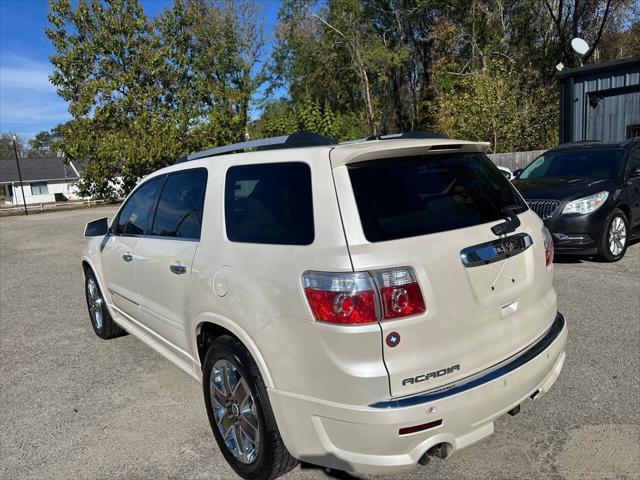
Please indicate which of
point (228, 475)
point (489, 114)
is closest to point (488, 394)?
point (228, 475)

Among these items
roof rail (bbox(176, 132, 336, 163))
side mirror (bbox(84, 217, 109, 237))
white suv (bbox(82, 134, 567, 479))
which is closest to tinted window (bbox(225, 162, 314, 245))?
white suv (bbox(82, 134, 567, 479))

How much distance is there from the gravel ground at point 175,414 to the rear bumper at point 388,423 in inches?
22.3

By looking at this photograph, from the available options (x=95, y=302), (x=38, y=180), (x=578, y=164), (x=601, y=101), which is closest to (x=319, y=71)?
(x=601, y=101)

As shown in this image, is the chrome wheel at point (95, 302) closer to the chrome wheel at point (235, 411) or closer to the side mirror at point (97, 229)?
the side mirror at point (97, 229)

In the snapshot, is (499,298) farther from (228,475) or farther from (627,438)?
(228,475)

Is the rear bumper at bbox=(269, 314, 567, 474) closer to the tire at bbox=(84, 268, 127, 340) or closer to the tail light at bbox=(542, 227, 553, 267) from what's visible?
the tail light at bbox=(542, 227, 553, 267)

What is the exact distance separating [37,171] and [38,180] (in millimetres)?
1376

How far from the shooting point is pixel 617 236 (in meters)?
7.52

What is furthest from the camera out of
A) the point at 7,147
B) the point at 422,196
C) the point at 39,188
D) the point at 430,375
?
the point at 7,147

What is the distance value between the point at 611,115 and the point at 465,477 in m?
14.1

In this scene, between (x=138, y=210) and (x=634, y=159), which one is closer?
(x=138, y=210)

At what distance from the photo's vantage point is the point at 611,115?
46.2 ft

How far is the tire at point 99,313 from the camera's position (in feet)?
17.1

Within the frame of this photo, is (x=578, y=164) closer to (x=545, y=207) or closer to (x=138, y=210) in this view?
(x=545, y=207)
